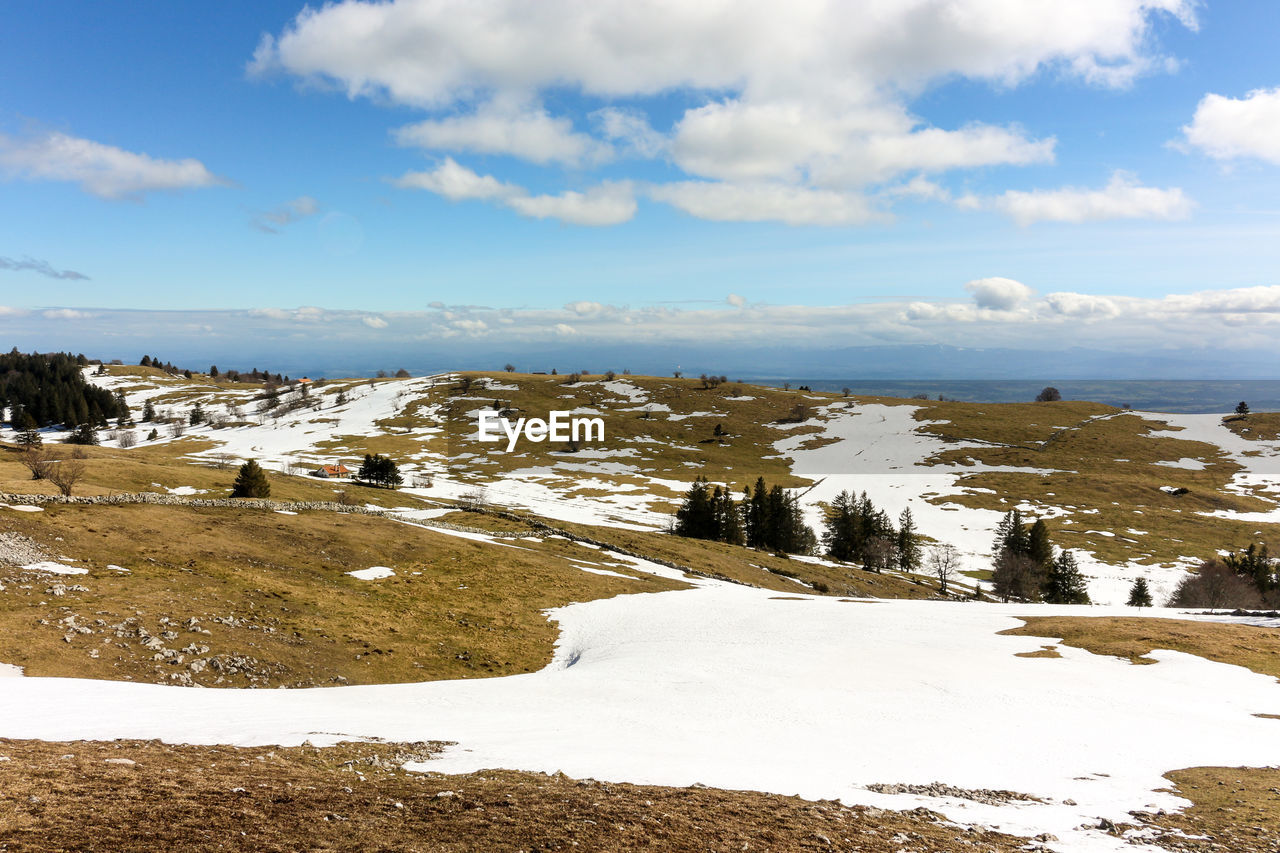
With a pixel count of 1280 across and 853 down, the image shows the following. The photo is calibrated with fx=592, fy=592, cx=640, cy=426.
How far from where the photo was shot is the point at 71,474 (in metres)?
51.5

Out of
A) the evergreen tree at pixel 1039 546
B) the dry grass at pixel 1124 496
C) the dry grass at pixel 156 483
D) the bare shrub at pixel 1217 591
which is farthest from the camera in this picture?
the dry grass at pixel 1124 496

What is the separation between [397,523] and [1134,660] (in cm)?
5781

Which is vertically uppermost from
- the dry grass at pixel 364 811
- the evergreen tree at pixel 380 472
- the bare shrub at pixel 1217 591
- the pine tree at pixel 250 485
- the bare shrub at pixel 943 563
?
the dry grass at pixel 364 811

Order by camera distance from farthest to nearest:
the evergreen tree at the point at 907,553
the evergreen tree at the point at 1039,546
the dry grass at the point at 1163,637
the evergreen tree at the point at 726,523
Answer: the evergreen tree at the point at 726,523
the evergreen tree at the point at 907,553
the evergreen tree at the point at 1039,546
the dry grass at the point at 1163,637

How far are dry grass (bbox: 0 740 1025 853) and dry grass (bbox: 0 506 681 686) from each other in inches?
542

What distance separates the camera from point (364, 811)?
11.2m

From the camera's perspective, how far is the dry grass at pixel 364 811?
31.1ft

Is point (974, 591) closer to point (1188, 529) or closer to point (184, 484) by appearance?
point (1188, 529)

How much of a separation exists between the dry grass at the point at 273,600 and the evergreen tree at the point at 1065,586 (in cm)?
6633

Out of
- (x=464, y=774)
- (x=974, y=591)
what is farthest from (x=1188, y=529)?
(x=464, y=774)

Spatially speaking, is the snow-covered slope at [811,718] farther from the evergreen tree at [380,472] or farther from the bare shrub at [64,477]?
the evergreen tree at [380,472]

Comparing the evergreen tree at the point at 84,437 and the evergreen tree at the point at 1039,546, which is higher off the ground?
the evergreen tree at the point at 84,437

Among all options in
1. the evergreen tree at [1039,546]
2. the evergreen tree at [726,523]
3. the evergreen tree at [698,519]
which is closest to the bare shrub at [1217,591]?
the evergreen tree at [1039,546]

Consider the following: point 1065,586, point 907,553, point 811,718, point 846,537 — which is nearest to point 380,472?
point 846,537
